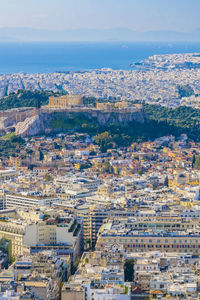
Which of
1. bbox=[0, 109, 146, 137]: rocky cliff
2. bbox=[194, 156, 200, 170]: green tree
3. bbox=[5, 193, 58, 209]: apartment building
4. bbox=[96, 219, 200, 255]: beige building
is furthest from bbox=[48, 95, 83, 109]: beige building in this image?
bbox=[96, 219, 200, 255]: beige building

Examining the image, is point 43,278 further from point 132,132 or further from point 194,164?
point 132,132

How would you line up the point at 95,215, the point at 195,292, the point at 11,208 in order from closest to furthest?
the point at 195,292 → the point at 95,215 → the point at 11,208

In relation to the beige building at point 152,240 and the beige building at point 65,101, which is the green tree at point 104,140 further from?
the beige building at point 152,240

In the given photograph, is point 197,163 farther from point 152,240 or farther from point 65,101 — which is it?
point 152,240

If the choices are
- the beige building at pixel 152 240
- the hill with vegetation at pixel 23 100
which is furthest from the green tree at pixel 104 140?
the beige building at pixel 152 240

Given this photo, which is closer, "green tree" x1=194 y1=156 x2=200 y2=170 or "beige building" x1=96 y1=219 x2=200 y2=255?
"beige building" x1=96 y1=219 x2=200 y2=255

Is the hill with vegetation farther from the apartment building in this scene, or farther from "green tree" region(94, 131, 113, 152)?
the apartment building

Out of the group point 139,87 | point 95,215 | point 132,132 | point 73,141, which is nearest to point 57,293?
point 95,215

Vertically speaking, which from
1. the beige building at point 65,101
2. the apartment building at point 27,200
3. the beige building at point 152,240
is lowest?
the beige building at point 65,101

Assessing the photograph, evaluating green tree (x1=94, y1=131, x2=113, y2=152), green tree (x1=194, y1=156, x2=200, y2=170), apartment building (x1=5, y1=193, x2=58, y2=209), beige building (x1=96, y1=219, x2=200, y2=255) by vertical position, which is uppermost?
beige building (x1=96, y1=219, x2=200, y2=255)
